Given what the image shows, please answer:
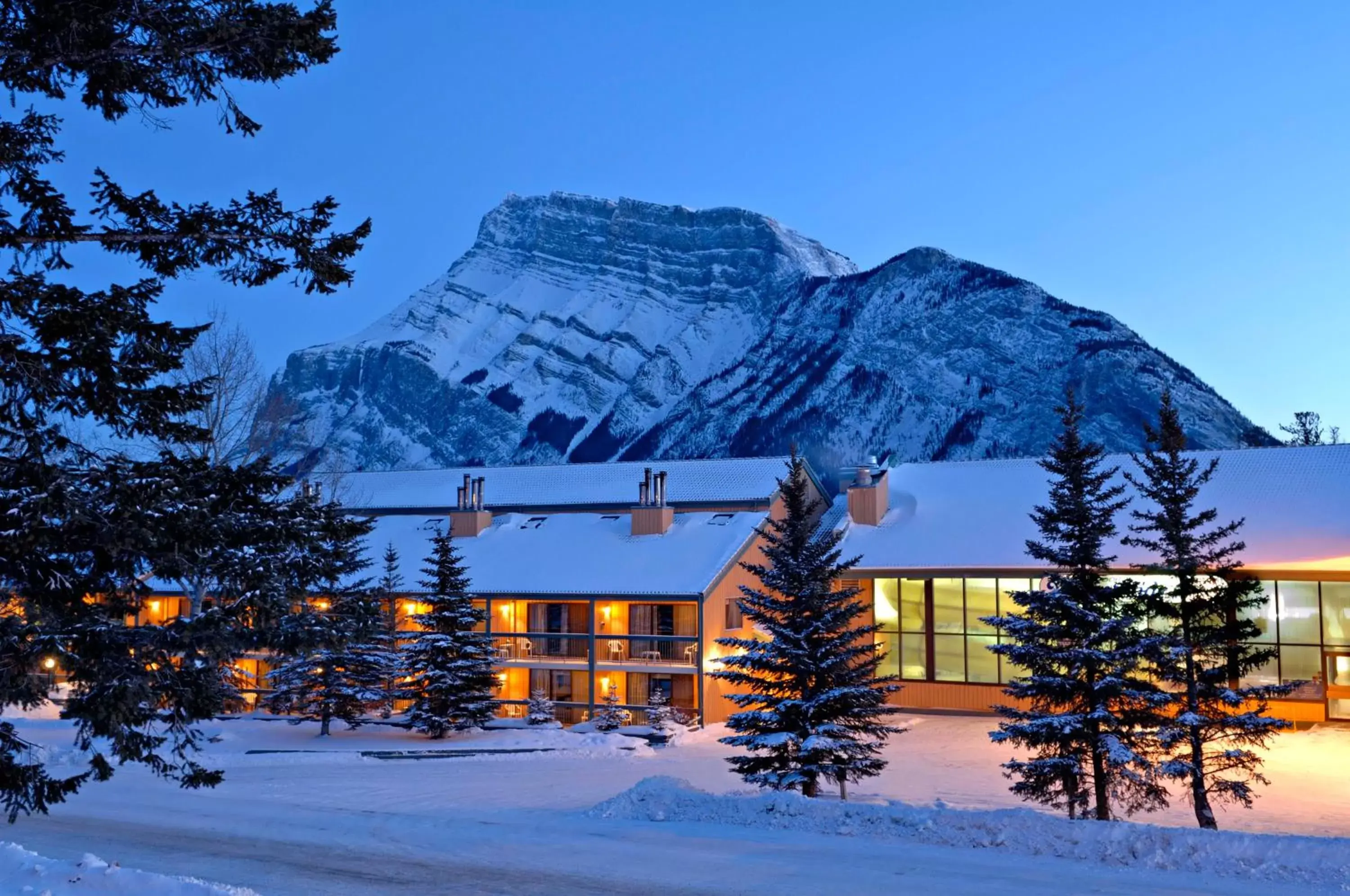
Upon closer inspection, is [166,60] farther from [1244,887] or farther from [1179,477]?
[1179,477]

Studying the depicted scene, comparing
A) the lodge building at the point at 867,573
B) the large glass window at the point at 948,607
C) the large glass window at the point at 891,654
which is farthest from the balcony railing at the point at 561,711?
the large glass window at the point at 948,607

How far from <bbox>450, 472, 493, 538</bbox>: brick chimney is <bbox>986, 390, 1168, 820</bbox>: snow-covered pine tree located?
97.7 feet

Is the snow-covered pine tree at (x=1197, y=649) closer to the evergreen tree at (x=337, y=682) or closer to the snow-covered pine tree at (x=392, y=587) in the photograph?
the evergreen tree at (x=337, y=682)

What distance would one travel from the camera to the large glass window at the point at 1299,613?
33375 mm

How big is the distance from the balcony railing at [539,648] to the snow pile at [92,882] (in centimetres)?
2904

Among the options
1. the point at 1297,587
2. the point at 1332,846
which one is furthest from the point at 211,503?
the point at 1297,587

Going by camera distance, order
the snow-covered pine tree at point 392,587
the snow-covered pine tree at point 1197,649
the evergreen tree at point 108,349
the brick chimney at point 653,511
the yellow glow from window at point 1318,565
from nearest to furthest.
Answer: the evergreen tree at point 108,349 → the snow-covered pine tree at point 1197,649 → the yellow glow from window at point 1318,565 → the snow-covered pine tree at point 392,587 → the brick chimney at point 653,511

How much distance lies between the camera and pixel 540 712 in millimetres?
35312

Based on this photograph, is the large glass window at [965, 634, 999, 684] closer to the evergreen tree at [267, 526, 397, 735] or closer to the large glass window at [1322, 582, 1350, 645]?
the large glass window at [1322, 582, 1350, 645]

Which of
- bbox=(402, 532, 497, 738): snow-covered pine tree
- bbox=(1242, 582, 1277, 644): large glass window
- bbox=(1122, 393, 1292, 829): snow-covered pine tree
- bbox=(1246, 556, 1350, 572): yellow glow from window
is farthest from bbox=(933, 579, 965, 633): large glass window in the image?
bbox=(1122, 393, 1292, 829): snow-covered pine tree

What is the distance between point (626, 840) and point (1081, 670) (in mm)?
9072

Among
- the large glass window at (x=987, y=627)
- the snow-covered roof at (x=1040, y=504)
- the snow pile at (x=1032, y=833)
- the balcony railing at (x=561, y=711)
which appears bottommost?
the balcony railing at (x=561, y=711)

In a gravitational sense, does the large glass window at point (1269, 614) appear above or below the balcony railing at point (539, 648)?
above

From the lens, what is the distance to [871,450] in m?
161
